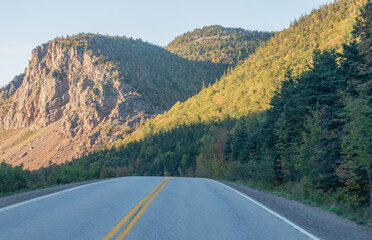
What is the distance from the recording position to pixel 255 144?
139 ft

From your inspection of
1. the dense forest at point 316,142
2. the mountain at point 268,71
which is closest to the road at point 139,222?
the dense forest at point 316,142

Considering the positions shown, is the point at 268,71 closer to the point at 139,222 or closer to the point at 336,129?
the point at 336,129

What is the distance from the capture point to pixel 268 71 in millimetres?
128250

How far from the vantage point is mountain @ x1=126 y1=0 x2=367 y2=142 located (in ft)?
375

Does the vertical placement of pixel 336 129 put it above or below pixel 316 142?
above

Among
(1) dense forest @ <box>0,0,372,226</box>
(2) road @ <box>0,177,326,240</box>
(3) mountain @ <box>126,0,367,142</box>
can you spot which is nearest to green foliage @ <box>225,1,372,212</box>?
(1) dense forest @ <box>0,0,372,226</box>

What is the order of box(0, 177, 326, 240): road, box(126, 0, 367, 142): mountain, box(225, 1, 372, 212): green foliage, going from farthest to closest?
box(126, 0, 367, 142): mountain
box(225, 1, 372, 212): green foliage
box(0, 177, 326, 240): road

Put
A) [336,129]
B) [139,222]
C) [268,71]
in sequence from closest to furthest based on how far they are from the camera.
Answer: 1. [139,222]
2. [336,129]
3. [268,71]

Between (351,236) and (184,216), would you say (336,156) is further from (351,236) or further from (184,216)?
(184,216)

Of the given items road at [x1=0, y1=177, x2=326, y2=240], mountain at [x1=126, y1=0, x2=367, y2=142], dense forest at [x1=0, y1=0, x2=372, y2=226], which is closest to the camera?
road at [x1=0, y1=177, x2=326, y2=240]

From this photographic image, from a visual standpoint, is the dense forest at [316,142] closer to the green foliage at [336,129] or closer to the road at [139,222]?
the green foliage at [336,129]

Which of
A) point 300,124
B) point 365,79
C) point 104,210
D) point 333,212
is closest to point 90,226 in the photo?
point 104,210

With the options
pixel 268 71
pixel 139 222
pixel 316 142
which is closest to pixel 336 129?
pixel 316 142

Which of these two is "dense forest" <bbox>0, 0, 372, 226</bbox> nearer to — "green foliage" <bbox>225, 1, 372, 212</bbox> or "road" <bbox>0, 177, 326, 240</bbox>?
"green foliage" <bbox>225, 1, 372, 212</bbox>
